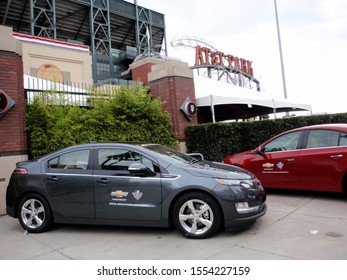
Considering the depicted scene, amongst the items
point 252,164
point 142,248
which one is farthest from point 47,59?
point 142,248

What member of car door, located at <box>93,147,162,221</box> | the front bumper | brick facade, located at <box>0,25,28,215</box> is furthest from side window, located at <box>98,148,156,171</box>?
brick facade, located at <box>0,25,28,215</box>

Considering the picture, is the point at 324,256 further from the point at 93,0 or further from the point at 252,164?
the point at 93,0

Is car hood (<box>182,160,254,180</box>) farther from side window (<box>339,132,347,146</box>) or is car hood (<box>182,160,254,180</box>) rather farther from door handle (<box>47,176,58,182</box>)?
side window (<box>339,132,347,146</box>)

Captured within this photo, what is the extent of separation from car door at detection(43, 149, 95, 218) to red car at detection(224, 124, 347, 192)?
146 inches

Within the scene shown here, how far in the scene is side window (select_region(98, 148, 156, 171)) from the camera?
4.83 m

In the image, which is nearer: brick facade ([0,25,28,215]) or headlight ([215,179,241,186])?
headlight ([215,179,241,186])

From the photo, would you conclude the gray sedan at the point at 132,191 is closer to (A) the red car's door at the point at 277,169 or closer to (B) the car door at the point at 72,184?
(B) the car door at the point at 72,184

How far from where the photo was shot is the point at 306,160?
621 cm

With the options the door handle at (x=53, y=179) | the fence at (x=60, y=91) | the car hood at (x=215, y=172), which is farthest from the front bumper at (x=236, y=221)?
the fence at (x=60, y=91)

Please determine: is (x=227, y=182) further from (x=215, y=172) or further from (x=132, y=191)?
(x=132, y=191)

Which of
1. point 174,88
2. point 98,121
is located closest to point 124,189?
point 98,121

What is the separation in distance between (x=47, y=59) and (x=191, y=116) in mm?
13728

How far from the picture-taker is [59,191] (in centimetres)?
499

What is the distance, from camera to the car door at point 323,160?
5.88m
